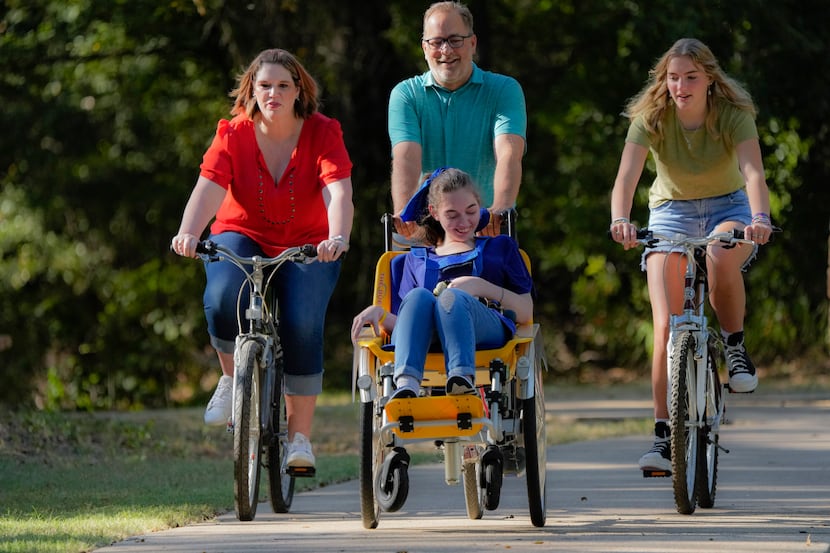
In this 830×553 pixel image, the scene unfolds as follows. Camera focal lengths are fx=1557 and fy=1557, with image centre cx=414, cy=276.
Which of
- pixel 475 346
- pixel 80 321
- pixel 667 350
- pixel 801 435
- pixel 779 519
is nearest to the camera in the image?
pixel 475 346

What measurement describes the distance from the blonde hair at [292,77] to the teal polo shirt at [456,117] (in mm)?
360

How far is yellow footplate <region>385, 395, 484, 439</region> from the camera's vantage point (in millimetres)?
5438

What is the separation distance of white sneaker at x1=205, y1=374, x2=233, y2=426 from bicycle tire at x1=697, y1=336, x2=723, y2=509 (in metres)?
1.95

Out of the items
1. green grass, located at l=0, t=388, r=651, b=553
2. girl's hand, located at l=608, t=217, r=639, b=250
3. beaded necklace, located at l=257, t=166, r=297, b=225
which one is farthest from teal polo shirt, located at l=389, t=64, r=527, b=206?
green grass, located at l=0, t=388, r=651, b=553

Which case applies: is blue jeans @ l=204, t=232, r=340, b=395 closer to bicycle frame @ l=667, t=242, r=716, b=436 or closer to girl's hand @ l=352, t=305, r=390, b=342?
girl's hand @ l=352, t=305, r=390, b=342

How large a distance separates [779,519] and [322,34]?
37.7 feet

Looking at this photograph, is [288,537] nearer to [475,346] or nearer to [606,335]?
[475,346]

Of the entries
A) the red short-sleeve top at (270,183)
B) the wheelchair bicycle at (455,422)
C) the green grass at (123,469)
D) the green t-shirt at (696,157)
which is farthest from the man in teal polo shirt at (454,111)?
the green grass at (123,469)

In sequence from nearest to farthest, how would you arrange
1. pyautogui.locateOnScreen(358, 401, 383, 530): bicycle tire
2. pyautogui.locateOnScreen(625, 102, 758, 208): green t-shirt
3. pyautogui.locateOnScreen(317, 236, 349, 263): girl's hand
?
pyautogui.locateOnScreen(358, 401, 383, 530): bicycle tire
pyautogui.locateOnScreen(317, 236, 349, 263): girl's hand
pyautogui.locateOnScreen(625, 102, 758, 208): green t-shirt

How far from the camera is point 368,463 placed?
5668 millimetres

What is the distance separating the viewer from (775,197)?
1614 cm

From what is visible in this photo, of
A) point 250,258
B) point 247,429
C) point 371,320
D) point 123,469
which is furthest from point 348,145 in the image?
point 371,320

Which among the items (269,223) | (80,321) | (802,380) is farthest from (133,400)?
(269,223)

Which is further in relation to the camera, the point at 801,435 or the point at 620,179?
the point at 801,435
